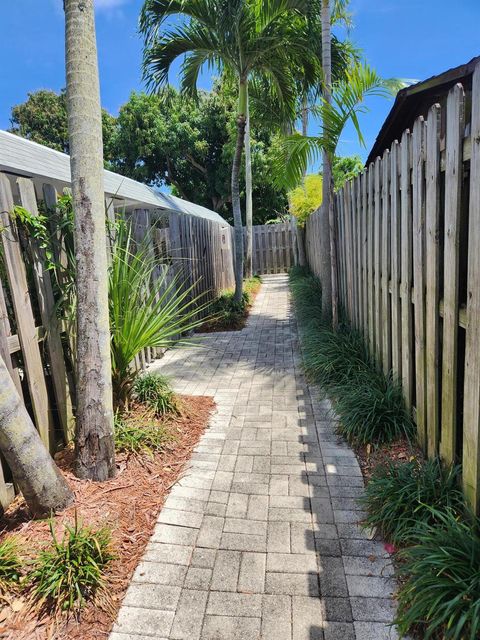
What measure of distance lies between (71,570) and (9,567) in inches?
11.2

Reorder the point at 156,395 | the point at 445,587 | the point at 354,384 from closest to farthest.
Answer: the point at 445,587
the point at 156,395
the point at 354,384

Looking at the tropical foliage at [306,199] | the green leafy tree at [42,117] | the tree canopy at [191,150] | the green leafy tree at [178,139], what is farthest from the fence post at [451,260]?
the green leafy tree at [42,117]

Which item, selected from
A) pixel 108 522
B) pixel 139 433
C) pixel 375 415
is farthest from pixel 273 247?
pixel 108 522

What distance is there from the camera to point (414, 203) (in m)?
2.56

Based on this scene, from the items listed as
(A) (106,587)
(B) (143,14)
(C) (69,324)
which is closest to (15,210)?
(C) (69,324)

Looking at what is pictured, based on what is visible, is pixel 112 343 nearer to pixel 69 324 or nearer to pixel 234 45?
pixel 69 324

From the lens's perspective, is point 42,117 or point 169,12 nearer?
point 169,12

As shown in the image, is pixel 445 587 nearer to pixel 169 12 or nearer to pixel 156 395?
pixel 156 395

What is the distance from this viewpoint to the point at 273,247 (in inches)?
722

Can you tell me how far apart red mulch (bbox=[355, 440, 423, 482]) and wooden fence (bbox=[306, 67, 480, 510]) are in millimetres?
143

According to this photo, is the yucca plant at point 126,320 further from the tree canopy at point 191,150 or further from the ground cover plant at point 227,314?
the tree canopy at point 191,150

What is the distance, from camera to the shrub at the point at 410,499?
1.96 meters

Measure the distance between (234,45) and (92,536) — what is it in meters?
7.84

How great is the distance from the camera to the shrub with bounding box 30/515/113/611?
1692mm
